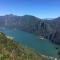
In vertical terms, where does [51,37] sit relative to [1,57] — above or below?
below

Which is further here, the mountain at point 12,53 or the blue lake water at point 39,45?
the blue lake water at point 39,45

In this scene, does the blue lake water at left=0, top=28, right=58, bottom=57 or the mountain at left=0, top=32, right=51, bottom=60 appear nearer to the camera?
the mountain at left=0, top=32, right=51, bottom=60

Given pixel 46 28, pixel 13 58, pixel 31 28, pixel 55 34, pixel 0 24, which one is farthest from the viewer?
pixel 0 24

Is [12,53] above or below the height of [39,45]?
above

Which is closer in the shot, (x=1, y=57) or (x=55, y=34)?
(x=1, y=57)

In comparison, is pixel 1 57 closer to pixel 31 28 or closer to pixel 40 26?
pixel 40 26

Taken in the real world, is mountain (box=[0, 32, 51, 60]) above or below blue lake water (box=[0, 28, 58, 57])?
above

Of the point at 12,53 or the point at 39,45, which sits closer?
the point at 12,53

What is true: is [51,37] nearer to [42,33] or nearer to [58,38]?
[58,38]

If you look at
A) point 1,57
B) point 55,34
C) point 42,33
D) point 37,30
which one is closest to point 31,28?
point 37,30

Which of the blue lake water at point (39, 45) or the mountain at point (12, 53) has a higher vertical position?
the mountain at point (12, 53)

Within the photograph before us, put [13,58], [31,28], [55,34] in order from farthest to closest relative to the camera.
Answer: [31,28] → [55,34] → [13,58]
